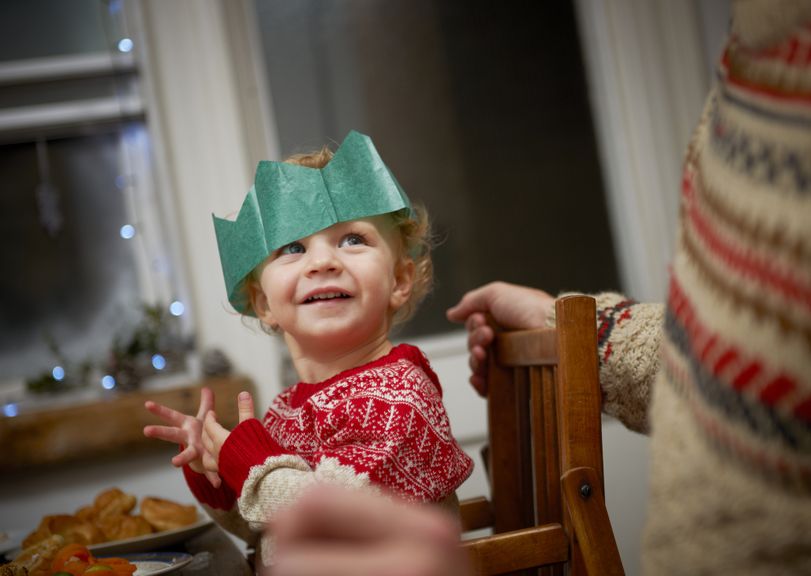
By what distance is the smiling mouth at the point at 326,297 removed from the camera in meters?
0.95

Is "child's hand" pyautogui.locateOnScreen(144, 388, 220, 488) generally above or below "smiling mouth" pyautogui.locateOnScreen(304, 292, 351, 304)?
below

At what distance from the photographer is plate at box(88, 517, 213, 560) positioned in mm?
1045

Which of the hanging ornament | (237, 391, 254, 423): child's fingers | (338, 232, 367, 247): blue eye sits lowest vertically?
(237, 391, 254, 423): child's fingers

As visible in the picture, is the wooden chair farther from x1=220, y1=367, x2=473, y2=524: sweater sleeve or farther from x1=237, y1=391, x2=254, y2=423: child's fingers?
x1=237, y1=391, x2=254, y2=423: child's fingers

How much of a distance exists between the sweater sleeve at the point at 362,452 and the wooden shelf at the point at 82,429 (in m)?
1.00

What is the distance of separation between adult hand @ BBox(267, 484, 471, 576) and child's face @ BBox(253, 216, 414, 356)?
584 mm

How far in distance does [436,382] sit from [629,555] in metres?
1.29

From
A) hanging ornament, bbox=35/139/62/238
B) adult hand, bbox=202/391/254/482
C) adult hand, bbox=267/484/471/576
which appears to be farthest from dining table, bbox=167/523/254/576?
hanging ornament, bbox=35/139/62/238

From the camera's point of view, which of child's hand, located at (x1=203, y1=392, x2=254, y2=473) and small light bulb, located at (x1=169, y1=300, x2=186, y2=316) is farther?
small light bulb, located at (x1=169, y1=300, x2=186, y2=316)

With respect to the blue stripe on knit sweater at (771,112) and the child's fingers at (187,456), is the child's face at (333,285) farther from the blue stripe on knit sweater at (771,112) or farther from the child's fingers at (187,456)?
the blue stripe on knit sweater at (771,112)

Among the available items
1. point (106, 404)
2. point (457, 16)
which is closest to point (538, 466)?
point (106, 404)

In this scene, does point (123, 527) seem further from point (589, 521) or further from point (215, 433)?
point (589, 521)

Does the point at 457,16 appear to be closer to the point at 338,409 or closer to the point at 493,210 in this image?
the point at 493,210

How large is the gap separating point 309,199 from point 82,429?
1.13 metres
